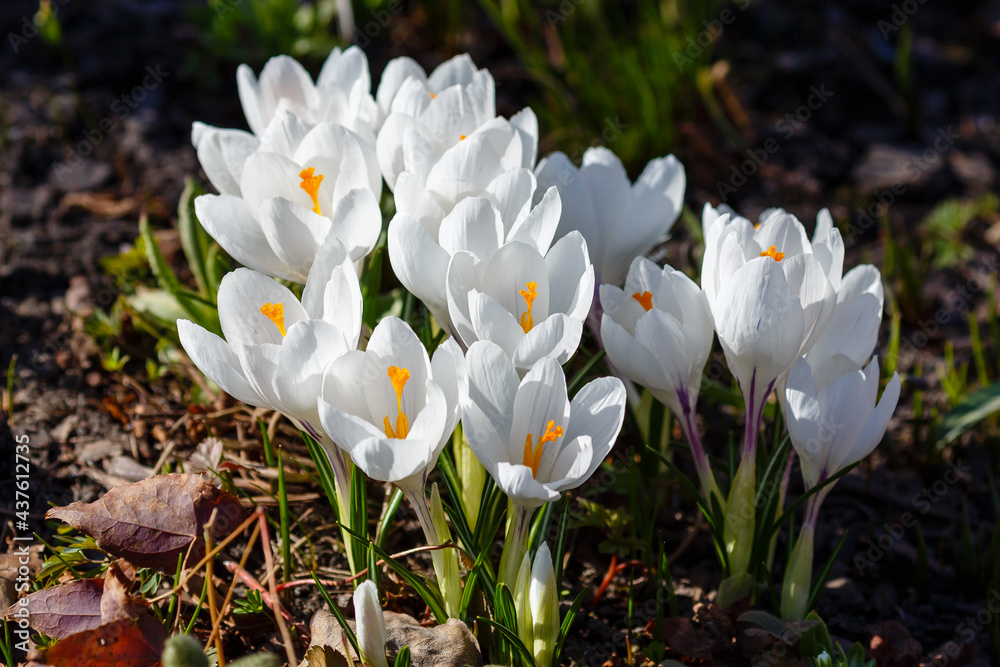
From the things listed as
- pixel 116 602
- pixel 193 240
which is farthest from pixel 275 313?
pixel 193 240

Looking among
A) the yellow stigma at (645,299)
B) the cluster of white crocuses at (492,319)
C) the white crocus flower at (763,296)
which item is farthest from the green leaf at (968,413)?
the yellow stigma at (645,299)

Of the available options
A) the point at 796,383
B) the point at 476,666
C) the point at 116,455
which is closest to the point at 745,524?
the point at 796,383

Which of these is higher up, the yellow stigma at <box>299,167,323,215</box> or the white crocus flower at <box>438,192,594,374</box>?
the yellow stigma at <box>299,167,323,215</box>

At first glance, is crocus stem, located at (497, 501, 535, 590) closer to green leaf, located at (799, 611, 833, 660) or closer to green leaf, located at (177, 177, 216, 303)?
green leaf, located at (799, 611, 833, 660)

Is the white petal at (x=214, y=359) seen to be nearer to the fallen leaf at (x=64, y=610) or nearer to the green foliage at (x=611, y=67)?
the fallen leaf at (x=64, y=610)

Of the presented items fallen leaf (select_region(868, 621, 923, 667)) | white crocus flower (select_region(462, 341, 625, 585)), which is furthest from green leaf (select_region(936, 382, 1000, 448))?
white crocus flower (select_region(462, 341, 625, 585))
